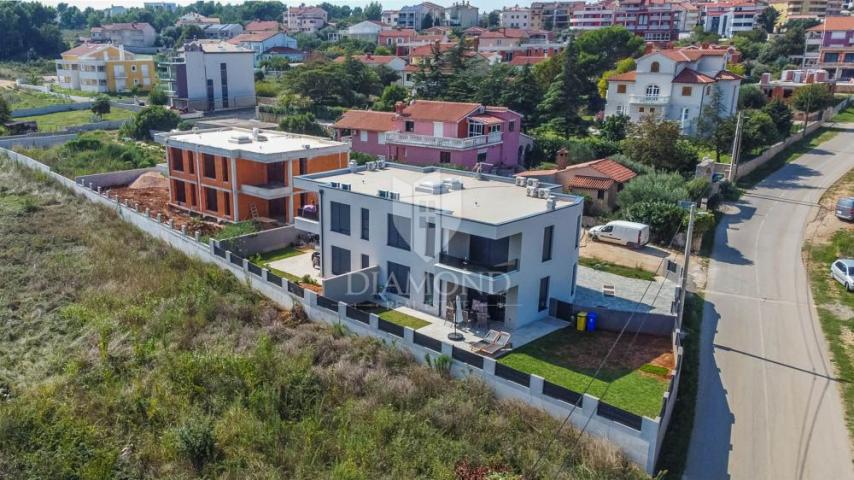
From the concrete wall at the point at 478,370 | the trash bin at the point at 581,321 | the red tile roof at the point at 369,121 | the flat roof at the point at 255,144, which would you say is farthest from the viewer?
the red tile roof at the point at 369,121

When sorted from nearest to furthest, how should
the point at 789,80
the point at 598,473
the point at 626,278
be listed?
the point at 598,473 < the point at 626,278 < the point at 789,80

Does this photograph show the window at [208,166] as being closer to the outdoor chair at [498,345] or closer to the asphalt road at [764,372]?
the outdoor chair at [498,345]

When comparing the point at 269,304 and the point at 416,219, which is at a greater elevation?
the point at 416,219

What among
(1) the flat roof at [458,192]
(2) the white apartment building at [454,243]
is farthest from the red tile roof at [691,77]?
(2) the white apartment building at [454,243]

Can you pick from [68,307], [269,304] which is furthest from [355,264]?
[68,307]

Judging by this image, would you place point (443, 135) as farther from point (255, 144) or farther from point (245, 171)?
point (245, 171)

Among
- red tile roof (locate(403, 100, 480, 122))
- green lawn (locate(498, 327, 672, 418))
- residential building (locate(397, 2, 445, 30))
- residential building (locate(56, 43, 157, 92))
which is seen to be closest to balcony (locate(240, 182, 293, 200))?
red tile roof (locate(403, 100, 480, 122))

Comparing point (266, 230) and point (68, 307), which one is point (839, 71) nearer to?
point (266, 230)
